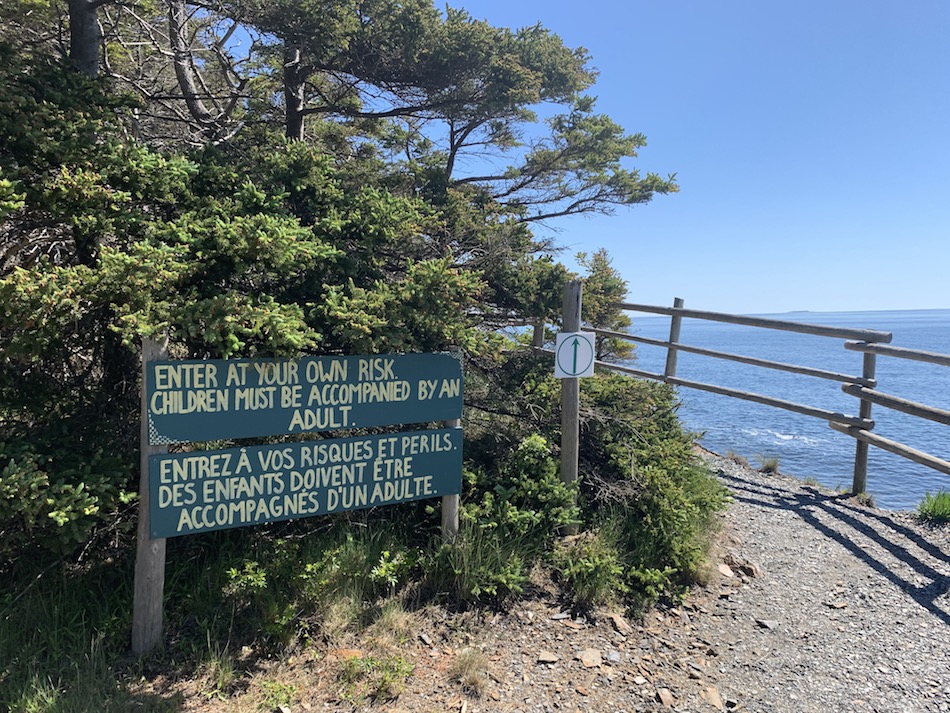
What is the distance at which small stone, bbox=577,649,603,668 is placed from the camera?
10.6 feet

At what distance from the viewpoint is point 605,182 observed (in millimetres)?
12078

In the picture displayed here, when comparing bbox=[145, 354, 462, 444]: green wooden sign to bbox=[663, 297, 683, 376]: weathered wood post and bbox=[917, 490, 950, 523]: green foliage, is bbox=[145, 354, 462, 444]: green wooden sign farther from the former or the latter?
bbox=[663, 297, 683, 376]: weathered wood post

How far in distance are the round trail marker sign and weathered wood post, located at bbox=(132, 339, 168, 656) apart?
2.43m

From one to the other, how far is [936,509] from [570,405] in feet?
11.4

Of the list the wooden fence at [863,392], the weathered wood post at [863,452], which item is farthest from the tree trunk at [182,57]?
the weathered wood post at [863,452]

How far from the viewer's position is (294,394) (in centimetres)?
326

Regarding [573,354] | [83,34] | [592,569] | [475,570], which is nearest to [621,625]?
[592,569]

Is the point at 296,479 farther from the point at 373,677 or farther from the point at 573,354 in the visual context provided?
the point at 573,354

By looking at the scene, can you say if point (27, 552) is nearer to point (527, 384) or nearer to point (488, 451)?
point (488, 451)

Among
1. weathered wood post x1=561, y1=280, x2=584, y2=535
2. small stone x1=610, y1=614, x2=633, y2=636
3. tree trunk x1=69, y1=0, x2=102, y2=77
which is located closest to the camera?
small stone x1=610, y1=614, x2=633, y2=636

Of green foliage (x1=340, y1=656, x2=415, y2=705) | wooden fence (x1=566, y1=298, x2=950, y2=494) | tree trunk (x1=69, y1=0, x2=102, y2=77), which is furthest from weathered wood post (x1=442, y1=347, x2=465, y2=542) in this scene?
tree trunk (x1=69, y1=0, x2=102, y2=77)

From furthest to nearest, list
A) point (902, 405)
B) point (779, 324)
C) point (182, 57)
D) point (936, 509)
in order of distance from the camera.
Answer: point (779, 324), point (182, 57), point (936, 509), point (902, 405)

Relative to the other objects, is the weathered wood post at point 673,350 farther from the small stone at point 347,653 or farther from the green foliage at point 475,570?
the small stone at point 347,653

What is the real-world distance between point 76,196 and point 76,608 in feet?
6.95
